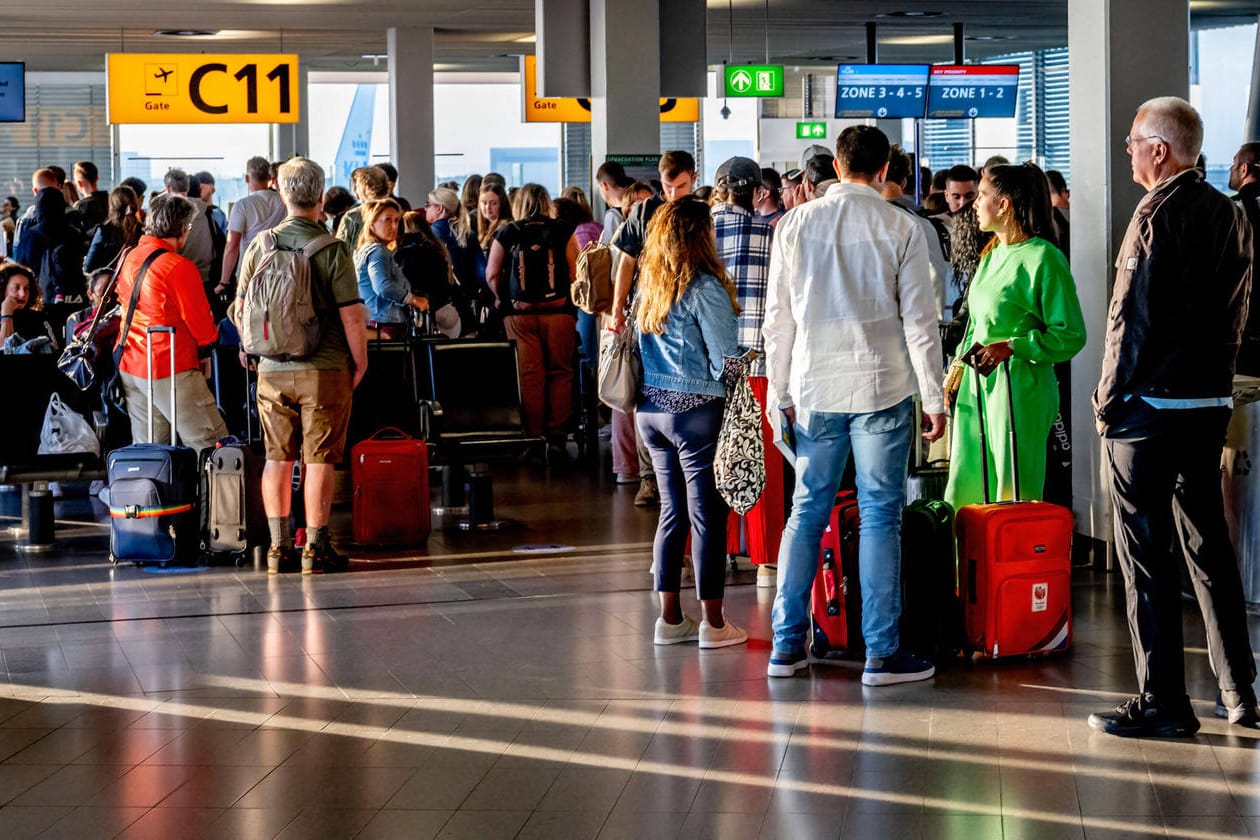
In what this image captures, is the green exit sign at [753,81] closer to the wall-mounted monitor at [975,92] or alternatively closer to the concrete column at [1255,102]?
the wall-mounted monitor at [975,92]

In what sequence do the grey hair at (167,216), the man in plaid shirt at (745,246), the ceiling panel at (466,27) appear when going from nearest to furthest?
the man in plaid shirt at (745,246) → the grey hair at (167,216) → the ceiling panel at (466,27)

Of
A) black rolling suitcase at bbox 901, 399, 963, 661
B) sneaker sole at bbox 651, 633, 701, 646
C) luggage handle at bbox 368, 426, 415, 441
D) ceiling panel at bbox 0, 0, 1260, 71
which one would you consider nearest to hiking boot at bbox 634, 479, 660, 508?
luggage handle at bbox 368, 426, 415, 441

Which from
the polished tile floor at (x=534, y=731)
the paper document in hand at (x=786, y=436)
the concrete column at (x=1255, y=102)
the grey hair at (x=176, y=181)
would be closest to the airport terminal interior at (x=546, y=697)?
the polished tile floor at (x=534, y=731)

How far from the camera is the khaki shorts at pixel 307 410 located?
779 cm

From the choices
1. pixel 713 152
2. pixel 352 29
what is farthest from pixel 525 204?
pixel 713 152

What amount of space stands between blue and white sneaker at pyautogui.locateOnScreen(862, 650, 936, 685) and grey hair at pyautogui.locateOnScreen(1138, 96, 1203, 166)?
1839 mm

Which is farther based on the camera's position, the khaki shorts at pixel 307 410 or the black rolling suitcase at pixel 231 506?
the black rolling suitcase at pixel 231 506

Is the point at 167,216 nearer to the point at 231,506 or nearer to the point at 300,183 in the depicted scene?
the point at 300,183

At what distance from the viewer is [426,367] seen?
32.4ft

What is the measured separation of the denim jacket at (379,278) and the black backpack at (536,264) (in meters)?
1.36

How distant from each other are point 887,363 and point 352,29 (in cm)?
1624

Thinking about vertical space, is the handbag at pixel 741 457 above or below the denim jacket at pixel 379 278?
below

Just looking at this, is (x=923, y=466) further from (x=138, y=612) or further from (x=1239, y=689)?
(x=138, y=612)

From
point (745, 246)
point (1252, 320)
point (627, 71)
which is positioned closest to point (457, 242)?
point (627, 71)
